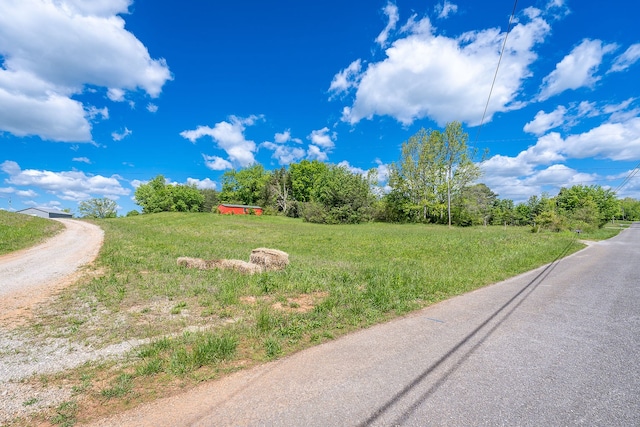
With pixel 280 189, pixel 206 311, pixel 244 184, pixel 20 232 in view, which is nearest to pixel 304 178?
pixel 280 189

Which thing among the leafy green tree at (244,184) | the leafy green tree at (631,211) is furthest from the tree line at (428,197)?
the leafy green tree at (631,211)

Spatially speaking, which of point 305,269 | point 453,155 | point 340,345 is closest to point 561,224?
point 453,155

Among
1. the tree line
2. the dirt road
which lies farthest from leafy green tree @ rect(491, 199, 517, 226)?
the dirt road

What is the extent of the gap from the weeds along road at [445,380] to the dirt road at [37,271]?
5.71m

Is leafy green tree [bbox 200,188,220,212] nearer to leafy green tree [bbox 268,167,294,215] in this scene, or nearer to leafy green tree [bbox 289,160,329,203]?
leafy green tree [bbox 268,167,294,215]

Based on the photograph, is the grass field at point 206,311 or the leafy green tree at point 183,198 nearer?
the grass field at point 206,311

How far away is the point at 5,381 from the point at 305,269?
7230 mm

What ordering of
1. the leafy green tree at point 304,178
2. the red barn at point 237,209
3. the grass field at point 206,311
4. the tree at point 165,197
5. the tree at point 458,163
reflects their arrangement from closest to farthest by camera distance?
the grass field at point 206,311
the tree at point 458,163
the red barn at point 237,209
the leafy green tree at point 304,178
the tree at point 165,197

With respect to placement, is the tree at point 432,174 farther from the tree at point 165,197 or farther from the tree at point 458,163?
the tree at point 165,197

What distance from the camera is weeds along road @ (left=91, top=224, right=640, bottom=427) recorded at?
8.61 ft

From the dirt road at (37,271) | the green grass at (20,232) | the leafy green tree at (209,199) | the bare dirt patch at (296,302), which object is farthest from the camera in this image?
the leafy green tree at (209,199)

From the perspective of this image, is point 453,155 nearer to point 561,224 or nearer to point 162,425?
point 561,224

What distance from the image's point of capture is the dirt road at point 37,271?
633 centimetres

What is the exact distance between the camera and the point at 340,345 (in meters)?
4.23
